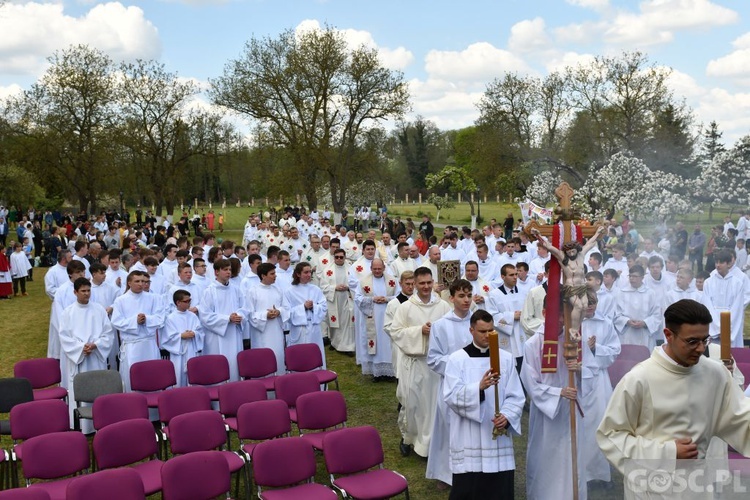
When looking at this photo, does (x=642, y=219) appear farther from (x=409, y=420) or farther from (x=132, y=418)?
(x=132, y=418)

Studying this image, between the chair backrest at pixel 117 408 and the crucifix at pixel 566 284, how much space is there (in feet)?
13.8

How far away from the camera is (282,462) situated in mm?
5879

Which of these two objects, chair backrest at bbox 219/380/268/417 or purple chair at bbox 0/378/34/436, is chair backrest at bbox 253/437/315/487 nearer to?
chair backrest at bbox 219/380/268/417

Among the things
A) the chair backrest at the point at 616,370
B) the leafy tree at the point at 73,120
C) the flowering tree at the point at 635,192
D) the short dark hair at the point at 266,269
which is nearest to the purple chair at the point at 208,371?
the short dark hair at the point at 266,269

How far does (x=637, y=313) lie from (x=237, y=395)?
5981mm

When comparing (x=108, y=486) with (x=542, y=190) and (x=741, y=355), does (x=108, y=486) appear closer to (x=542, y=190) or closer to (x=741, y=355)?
(x=741, y=355)

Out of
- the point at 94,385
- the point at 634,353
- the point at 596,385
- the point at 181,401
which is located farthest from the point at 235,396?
the point at 634,353

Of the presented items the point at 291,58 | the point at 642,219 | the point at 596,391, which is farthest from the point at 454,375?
the point at 291,58

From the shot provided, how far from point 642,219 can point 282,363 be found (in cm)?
1824

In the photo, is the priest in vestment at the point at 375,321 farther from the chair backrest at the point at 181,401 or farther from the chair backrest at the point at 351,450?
the chair backrest at the point at 351,450

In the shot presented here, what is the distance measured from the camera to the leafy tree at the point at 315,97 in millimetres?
38375

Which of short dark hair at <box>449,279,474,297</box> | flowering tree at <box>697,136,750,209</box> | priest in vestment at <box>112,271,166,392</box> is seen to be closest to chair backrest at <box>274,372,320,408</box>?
short dark hair at <box>449,279,474,297</box>

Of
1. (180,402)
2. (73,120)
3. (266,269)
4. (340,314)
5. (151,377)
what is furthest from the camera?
(73,120)

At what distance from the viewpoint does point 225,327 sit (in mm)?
9930
